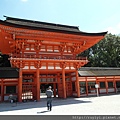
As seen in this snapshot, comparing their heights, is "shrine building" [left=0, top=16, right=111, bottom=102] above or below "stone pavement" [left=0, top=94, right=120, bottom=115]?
above

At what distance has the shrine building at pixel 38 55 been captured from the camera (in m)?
12.6

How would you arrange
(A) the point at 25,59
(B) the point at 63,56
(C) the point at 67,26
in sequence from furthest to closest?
(C) the point at 67,26 → (B) the point at 63,56 → (A) the point at 25,59

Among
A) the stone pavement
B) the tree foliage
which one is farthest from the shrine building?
the tree foliage

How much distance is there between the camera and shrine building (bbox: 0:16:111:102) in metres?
12.6

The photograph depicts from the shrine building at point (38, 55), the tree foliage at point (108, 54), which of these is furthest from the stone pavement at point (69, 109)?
the tree foliage at point (108, 54)

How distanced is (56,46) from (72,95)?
6.49m

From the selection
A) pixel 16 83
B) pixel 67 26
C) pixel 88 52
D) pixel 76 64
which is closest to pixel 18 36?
pixel 16 83

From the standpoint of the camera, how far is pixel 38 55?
13.9m

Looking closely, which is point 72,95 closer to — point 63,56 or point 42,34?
point 63,56

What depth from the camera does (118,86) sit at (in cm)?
2022

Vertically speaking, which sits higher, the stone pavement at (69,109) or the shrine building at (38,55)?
the shrine building at (38,55)

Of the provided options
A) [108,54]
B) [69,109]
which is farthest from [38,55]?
[108,54]

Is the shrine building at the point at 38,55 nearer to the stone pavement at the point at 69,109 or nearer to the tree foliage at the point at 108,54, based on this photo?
the stone pavement at the point at 69,109

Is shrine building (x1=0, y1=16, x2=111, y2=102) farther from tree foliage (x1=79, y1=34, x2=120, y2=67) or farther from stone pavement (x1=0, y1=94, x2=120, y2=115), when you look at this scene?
tree foliage (x1=79, y1=34, x2=120, y2=67)
